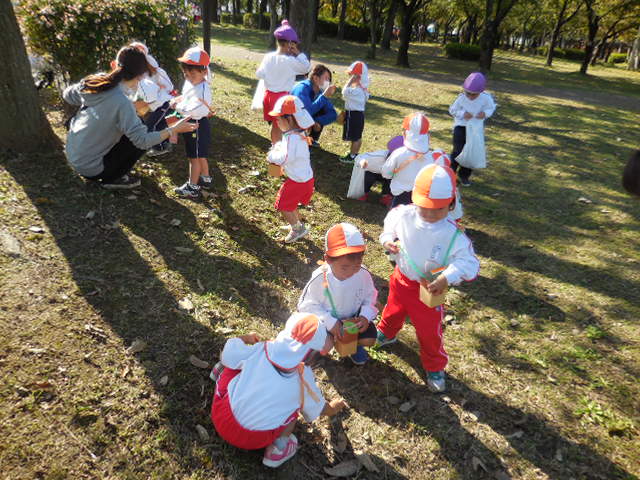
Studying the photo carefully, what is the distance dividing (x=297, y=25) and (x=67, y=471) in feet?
36.5

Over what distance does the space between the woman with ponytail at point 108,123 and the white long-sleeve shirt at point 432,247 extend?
9.62ft

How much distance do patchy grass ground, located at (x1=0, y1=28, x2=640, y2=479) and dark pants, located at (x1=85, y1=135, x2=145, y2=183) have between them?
0.25 m

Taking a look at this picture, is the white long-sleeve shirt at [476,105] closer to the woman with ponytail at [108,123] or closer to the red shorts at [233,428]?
the woman with ponytail at [108,123]

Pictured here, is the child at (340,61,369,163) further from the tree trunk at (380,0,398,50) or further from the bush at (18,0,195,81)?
the tree trunk at (380,0,398,50)

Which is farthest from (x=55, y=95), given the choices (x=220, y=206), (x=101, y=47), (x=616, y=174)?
(x=616, y=174)

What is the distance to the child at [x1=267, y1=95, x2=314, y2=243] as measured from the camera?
15.7 ft

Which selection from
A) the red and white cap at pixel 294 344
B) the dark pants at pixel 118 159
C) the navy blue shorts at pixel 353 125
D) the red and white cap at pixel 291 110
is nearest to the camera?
the red and white cap at pixel 294 344

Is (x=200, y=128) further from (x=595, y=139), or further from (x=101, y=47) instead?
(x=595, y=139)

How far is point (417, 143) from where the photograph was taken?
5004mm

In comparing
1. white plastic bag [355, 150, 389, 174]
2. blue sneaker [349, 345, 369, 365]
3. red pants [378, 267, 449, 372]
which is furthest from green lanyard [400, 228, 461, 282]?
white plastic bag [355, 150, 389, 174]

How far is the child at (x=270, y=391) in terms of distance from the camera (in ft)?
8.31

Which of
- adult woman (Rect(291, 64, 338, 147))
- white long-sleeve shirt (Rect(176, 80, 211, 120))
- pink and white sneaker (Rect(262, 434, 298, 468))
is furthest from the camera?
adult woman (Rect(291, 64, 338, 147))

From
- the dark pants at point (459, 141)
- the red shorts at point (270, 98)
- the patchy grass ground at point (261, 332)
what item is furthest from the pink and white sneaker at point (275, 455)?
the dark pants at point (459, 141)

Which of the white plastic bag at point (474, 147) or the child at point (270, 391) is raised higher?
the white plastic bag at point (474, 147)
